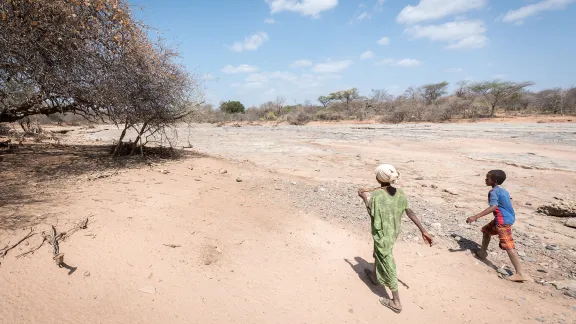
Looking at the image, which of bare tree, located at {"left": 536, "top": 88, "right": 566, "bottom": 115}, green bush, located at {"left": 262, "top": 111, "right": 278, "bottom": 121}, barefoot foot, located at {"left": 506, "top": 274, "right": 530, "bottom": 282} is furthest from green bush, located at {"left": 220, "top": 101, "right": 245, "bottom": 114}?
barefoot foot, located at {"left": 506, "top": 274, "right": 530, "bottom": 282}

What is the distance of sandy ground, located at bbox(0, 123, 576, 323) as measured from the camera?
2.54 m

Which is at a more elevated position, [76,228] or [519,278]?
[76,228]

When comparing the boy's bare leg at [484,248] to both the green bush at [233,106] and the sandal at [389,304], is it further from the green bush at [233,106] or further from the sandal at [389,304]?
the green bush at [233,106]

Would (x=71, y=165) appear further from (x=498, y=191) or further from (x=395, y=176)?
(x=498, y=191)

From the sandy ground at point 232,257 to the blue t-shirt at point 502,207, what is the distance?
643 millimetres

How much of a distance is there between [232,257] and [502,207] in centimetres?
321

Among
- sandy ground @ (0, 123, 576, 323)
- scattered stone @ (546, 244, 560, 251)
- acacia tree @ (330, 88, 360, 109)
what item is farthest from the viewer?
acacia tree @ (330, 88, 360, 109)

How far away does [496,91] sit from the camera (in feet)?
114

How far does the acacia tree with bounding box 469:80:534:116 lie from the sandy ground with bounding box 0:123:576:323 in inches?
1379

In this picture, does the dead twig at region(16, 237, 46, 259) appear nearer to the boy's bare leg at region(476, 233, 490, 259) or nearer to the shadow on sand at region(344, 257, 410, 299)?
Answer: the shadow on sand at region(344, 257, 410, 299)

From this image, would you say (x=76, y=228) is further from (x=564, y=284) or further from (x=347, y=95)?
(x=347, y=95)

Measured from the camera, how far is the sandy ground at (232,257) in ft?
8.35

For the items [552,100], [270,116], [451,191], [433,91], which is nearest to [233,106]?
[270,116]

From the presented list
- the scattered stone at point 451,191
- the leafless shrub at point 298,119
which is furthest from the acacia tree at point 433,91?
the scattered stone at point 451,191
